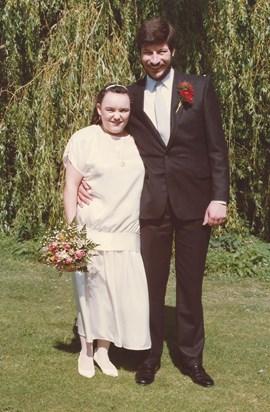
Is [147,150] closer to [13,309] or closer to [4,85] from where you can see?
[13,309]

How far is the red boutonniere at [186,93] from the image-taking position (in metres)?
4.06

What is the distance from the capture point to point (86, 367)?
439 centimetres

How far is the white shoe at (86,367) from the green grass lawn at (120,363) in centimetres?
4

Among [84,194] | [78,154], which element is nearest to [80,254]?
[84,194]

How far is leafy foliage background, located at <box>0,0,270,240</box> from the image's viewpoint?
7094 millimetres

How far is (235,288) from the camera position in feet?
23.1

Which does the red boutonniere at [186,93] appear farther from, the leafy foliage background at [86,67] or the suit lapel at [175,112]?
the leafy foliage background at [86,67]

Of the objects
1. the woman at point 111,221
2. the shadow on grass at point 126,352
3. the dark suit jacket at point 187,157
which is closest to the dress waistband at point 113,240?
the woman at point 111,221

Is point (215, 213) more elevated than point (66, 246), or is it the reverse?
point (215, 213)

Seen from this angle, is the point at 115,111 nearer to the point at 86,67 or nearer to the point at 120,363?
the point at 120,363

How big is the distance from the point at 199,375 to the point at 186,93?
1.68 metres

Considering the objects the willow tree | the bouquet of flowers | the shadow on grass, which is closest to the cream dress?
the bouquet of flowers

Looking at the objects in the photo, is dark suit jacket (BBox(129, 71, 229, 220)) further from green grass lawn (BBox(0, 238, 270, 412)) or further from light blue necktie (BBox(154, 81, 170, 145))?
green grass lawn (BBox(0, 238, 270, 412))

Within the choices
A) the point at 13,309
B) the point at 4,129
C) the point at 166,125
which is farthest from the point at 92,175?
the point at 4,129
